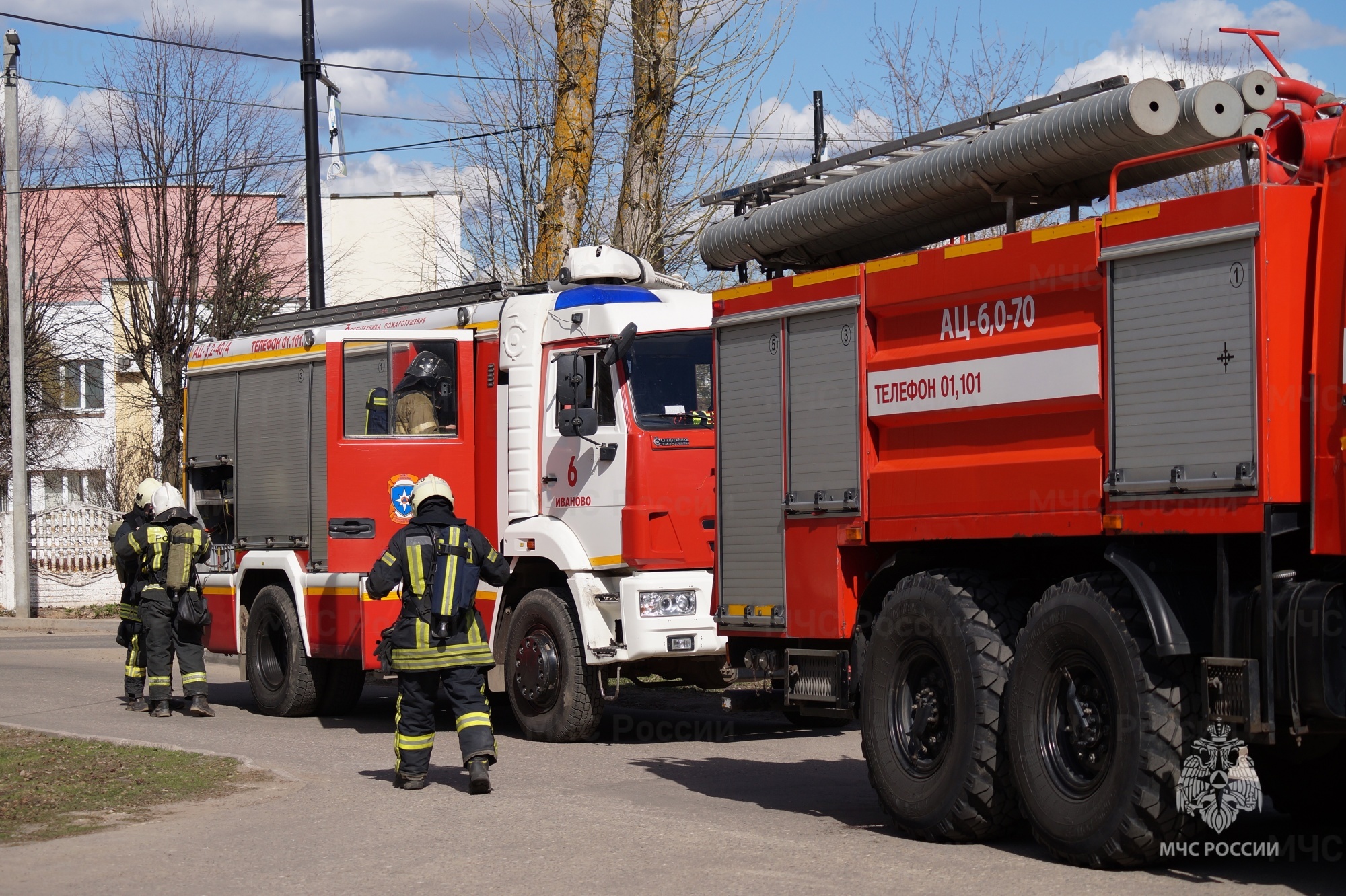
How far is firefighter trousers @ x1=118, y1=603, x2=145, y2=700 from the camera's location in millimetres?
14430

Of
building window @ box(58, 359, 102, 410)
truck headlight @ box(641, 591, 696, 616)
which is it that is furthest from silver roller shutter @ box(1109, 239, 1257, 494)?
building window @ box(58, 359, 102, 410)

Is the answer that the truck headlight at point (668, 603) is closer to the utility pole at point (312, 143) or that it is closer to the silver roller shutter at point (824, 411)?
the silver roller shutter at point (824, 411)

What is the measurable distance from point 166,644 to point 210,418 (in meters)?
2.73

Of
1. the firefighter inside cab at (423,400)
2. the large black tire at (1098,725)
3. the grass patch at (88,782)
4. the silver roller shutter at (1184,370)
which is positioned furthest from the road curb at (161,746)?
the silver roller shutter at (1184,370)

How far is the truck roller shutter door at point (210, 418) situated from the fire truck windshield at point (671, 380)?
5.31 m

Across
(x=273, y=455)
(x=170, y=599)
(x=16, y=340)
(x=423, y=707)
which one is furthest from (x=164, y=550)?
(x=16, y=340)

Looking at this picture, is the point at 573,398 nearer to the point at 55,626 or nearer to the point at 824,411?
the point at 824,411

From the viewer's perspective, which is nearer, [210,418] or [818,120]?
[210,418]

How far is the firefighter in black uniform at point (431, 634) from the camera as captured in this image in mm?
9672

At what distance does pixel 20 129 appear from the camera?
32281 mm

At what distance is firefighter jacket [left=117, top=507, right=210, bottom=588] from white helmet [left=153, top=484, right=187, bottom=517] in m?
0.04

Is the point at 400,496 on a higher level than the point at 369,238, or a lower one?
lower

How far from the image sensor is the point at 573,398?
11805mm

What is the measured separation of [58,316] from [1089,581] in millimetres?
33586
